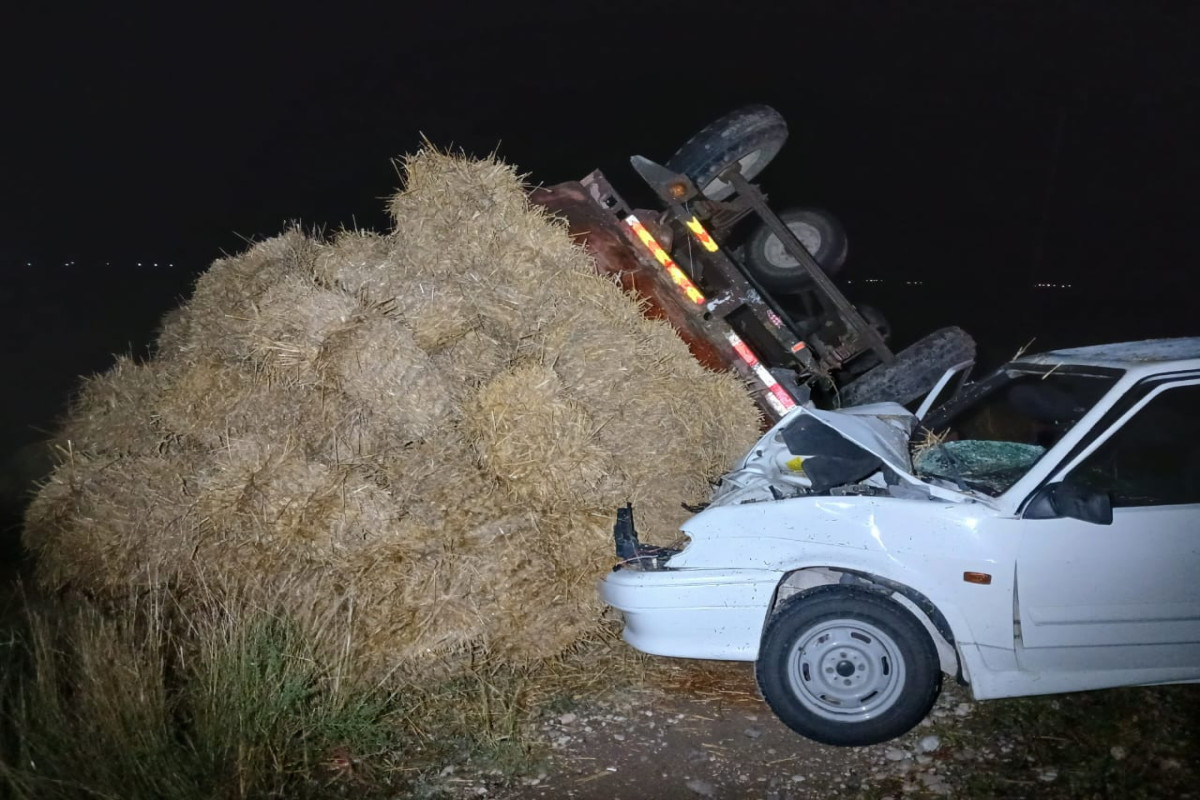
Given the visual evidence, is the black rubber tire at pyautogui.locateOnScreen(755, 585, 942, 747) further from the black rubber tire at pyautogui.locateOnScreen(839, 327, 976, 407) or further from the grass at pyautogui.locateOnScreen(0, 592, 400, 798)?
the black rubber tire at pyautogui.locateOnScreen(839, 327, 976, 407)

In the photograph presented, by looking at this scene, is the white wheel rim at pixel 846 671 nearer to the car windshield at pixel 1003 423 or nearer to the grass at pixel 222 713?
the car windshield at pixel 1003 423

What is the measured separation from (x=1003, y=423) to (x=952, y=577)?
6.49 ft

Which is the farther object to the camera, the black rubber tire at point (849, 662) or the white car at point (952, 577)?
the black rubber tire at point (849, 662)

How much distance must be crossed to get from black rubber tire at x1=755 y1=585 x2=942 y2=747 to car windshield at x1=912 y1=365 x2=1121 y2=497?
31.5 inches

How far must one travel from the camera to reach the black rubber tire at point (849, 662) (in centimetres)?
432

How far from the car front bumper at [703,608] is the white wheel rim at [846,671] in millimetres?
235

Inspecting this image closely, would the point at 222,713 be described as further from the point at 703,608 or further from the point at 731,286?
the point at 731,286

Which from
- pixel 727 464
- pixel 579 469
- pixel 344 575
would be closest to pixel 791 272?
pixel 727 464

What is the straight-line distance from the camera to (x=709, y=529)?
452cm

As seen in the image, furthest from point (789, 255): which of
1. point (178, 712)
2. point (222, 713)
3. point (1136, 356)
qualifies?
point (178, 712)

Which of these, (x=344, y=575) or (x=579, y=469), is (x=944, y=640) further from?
(x=344, y=575)

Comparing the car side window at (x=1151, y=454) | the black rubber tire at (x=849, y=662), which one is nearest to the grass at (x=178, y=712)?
the black rubber tire at (x=849, y=662)

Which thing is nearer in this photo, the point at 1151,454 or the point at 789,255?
the point at 1151,454

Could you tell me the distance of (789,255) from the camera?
7.08 m
